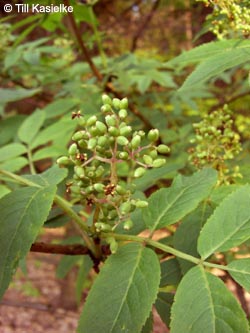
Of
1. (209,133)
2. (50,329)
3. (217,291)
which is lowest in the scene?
(50,329)

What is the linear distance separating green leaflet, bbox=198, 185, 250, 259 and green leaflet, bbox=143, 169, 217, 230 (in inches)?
2.7

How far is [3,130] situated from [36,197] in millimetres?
1570

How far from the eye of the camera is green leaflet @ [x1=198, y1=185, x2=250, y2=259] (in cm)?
103

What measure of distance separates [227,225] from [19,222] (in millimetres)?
464

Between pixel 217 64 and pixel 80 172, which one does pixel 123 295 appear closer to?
pixel 80 172

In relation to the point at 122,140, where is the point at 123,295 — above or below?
below

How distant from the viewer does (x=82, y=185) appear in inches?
42.3

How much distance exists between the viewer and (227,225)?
1.05m

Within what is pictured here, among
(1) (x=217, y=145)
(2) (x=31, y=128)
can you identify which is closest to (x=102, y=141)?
(1) (x=217, y=145)

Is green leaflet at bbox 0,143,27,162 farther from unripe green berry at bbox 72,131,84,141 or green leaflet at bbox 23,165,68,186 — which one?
unripe green berry at bbox 72,131,84,141

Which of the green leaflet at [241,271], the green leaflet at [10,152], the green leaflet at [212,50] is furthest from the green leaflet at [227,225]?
the green leaflet at [10,152]

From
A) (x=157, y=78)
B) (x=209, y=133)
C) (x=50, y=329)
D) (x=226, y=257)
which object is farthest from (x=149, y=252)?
(x=50, y=329)

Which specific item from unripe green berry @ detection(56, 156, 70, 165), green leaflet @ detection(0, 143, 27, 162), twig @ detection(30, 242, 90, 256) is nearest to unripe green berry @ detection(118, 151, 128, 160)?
unripe green berry @ detection(56, 156, 70, 165)

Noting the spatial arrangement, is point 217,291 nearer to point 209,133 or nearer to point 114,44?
point 209,133
